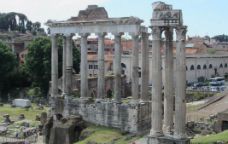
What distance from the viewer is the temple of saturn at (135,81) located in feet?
69.9

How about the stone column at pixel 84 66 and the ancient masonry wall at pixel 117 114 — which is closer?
the ancient masonry wall at pixel 117 114

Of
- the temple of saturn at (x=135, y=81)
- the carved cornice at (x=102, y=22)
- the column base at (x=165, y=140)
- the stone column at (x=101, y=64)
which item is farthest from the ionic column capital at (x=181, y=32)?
the stone column at (x=101, y=64)

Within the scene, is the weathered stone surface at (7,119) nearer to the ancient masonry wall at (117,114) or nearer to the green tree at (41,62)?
the ancient masonry wall at (117,114)

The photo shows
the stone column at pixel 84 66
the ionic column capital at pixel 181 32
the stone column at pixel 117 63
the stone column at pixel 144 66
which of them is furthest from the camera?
the stone column at pixel 84 66

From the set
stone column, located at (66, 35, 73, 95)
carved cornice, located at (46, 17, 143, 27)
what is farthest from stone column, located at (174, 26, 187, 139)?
stone column, located at (66, 35, 73, 95)

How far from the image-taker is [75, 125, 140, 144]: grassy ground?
2678cm

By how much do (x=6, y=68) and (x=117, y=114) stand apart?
29.3 m

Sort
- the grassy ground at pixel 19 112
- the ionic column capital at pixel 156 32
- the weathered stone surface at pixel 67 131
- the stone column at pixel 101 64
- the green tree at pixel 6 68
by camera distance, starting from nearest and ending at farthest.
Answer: the ionic column capital at pixel 156 32, the weathered stone surface at pixel 67 131, the stone column at pixel 101 64, the grassy ground at pixel 19 112, the green tree at pixel 6 68

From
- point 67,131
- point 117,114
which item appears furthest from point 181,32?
point 67,131

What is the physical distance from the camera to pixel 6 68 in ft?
183

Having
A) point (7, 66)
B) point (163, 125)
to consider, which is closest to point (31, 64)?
point (7, 66)

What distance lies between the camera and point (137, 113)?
2817 centimetres

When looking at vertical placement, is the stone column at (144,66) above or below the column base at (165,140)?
above

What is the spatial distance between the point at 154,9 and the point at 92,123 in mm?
11306
